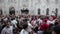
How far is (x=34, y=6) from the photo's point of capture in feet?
137

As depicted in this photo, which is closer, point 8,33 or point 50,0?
point 8,33

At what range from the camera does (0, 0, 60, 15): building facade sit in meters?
39.9

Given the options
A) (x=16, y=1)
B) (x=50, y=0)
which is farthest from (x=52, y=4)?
(x=16, y=1)

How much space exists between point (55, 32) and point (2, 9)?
3927 centimetres

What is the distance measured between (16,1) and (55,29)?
38953mm

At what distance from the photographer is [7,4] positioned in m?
43.3

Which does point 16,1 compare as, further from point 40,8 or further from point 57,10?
point 57,10

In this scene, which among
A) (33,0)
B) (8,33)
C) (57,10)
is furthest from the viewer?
(33,0)

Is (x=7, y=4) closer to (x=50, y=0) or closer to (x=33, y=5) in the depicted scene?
(x=33, y=5)

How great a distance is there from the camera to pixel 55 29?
436 centimetres

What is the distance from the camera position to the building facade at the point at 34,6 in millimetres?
39853

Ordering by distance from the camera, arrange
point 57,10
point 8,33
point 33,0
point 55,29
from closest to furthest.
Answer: point 55,29 < point 8,33 < point 57,10 < point 33,0

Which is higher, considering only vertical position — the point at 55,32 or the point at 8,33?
the point at 55,32

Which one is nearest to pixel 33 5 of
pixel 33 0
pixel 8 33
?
pixel 33 0
